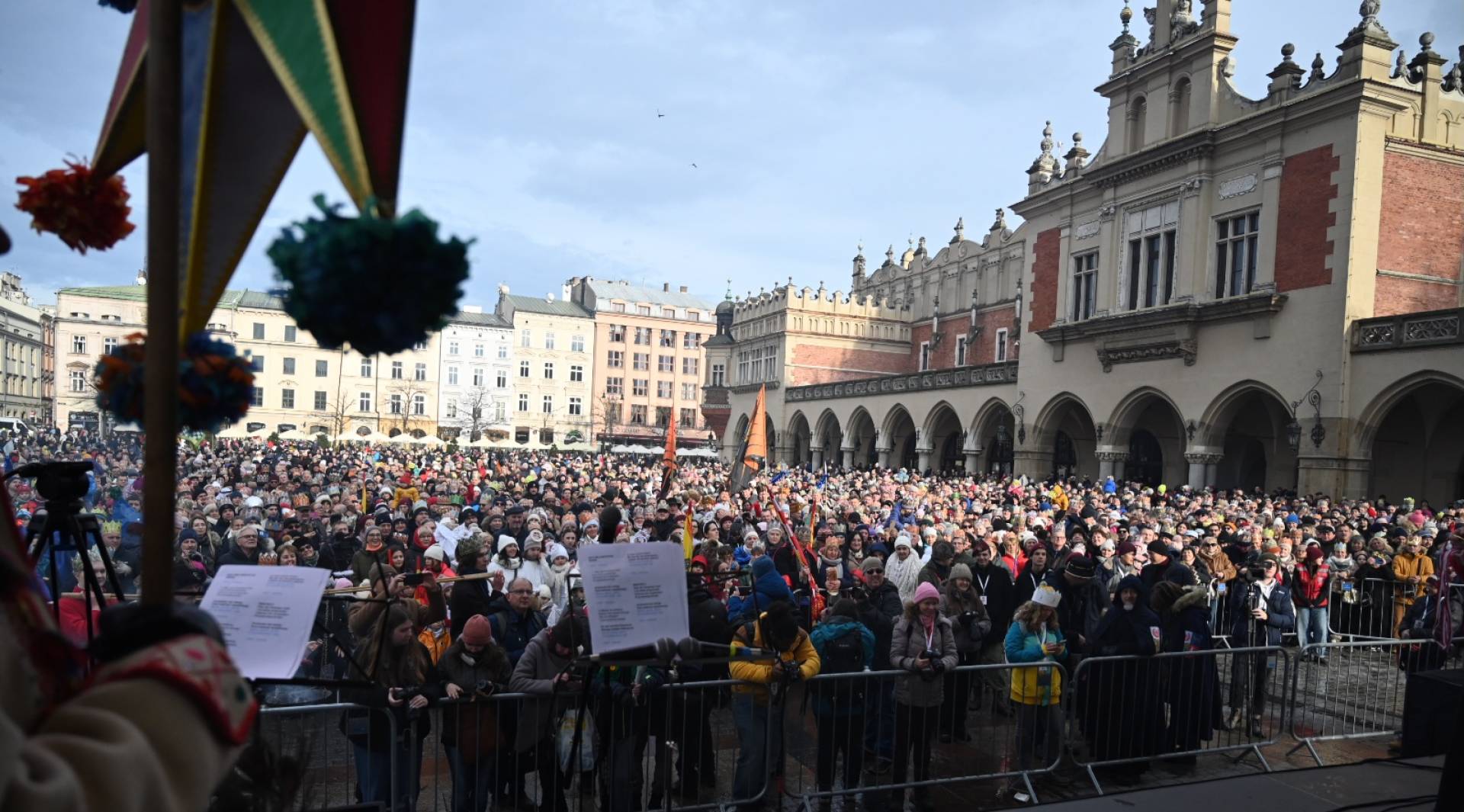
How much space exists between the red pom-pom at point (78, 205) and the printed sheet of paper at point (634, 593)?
1.86 meters

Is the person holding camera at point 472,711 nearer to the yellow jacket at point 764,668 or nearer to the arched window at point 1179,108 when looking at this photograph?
the yellow jacket at point 764,668

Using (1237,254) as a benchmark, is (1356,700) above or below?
below

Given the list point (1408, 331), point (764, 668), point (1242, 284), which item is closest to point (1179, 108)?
point (1242, 284)

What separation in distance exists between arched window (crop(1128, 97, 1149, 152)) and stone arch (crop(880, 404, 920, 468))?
13.2 meters

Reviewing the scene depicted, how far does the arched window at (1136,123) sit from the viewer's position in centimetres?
2530

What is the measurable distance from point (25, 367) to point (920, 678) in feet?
157

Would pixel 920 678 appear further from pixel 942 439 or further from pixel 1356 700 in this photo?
pixel 942 439

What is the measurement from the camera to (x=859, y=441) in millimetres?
42156

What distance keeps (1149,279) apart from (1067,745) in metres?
21.9

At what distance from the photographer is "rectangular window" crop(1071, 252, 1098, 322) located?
2678cm

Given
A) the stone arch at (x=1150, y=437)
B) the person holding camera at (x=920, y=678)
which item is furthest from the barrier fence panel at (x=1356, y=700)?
the stone arch at (x=1150, y=437)

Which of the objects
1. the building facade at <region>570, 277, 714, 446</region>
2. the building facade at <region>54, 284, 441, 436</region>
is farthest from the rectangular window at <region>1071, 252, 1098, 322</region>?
the building facade at <region>570, 277, 714, 446</region>

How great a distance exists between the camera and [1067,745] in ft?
19.6

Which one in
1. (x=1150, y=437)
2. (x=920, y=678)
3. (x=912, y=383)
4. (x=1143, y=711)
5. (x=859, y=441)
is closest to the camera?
(x=920, y=678)
